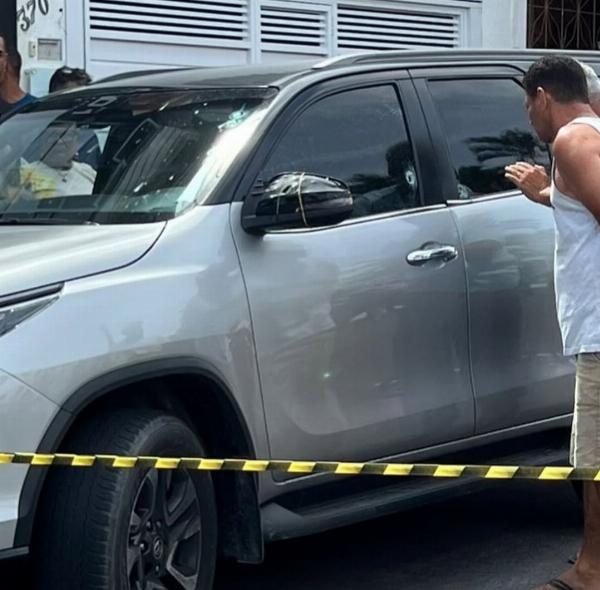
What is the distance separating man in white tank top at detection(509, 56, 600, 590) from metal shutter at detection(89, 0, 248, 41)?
23.0ft

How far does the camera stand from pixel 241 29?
12523 mm

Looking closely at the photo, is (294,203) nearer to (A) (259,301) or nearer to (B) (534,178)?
(A) (259,301)

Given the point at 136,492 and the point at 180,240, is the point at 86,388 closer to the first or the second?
the point at 136,492

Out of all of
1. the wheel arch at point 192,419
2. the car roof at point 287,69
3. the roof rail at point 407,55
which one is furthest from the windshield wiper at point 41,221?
the roof rail at point 407,55

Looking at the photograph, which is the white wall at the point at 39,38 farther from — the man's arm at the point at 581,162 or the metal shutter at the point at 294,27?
the man's arm at the point at 581,162

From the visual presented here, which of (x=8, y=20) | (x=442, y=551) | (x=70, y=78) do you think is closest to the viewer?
(x=442, y=551)

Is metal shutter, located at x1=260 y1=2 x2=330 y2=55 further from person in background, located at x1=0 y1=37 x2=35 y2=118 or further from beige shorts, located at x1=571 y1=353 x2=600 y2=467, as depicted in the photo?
beige shorts, located at x1=571 y1=353 x2=600 y2=467

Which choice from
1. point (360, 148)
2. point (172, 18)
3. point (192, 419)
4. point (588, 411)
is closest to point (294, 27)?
point (172, 18)

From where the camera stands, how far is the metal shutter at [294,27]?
41.9 feet

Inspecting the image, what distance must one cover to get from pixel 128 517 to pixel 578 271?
177 cm

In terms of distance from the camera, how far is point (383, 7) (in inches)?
543

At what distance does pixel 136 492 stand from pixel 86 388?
362 mm

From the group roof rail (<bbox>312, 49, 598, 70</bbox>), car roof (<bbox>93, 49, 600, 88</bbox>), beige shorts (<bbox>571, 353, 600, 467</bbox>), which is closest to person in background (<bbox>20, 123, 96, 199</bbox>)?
car roof (<bbox>93, 49, 600, 88</bbox>)

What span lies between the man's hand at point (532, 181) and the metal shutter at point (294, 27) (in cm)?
772
